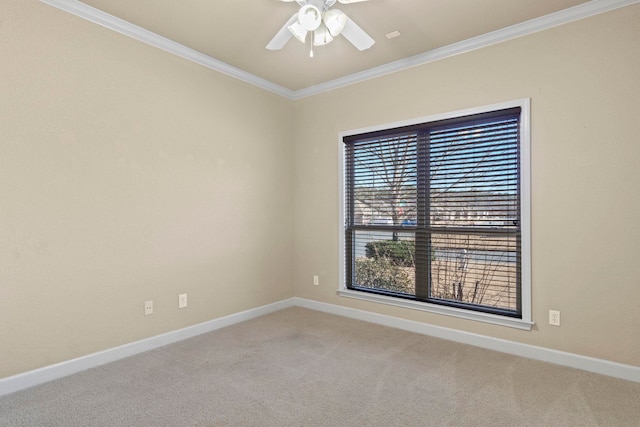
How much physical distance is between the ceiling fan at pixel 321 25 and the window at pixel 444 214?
4.47ft

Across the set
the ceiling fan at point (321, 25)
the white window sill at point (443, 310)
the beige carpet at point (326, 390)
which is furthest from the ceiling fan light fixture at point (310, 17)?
the white window sill at point (443, 310)

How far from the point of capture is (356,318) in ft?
12.7

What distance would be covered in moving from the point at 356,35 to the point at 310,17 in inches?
16.2

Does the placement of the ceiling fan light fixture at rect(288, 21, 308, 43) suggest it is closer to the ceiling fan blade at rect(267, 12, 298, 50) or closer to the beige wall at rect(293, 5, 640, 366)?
the ceiling fan blade at rect(267, 12, 298, 50)

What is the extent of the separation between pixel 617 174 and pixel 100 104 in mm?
3843

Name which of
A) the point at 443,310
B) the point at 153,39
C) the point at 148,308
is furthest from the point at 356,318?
the point at 153,39

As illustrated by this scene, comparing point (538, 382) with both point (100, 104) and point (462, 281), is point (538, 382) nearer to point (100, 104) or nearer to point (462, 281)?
point (462, 281)

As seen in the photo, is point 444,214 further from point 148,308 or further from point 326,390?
point 148,308

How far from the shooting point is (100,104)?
107 inches

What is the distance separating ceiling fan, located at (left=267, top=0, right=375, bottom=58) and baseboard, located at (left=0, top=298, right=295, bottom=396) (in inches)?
101

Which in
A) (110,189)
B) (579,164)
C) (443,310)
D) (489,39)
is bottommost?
(443,310)

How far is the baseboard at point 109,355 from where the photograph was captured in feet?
7.66

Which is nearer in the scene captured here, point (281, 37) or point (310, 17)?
point (310, 17)

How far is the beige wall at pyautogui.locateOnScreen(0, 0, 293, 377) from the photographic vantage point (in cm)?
235
